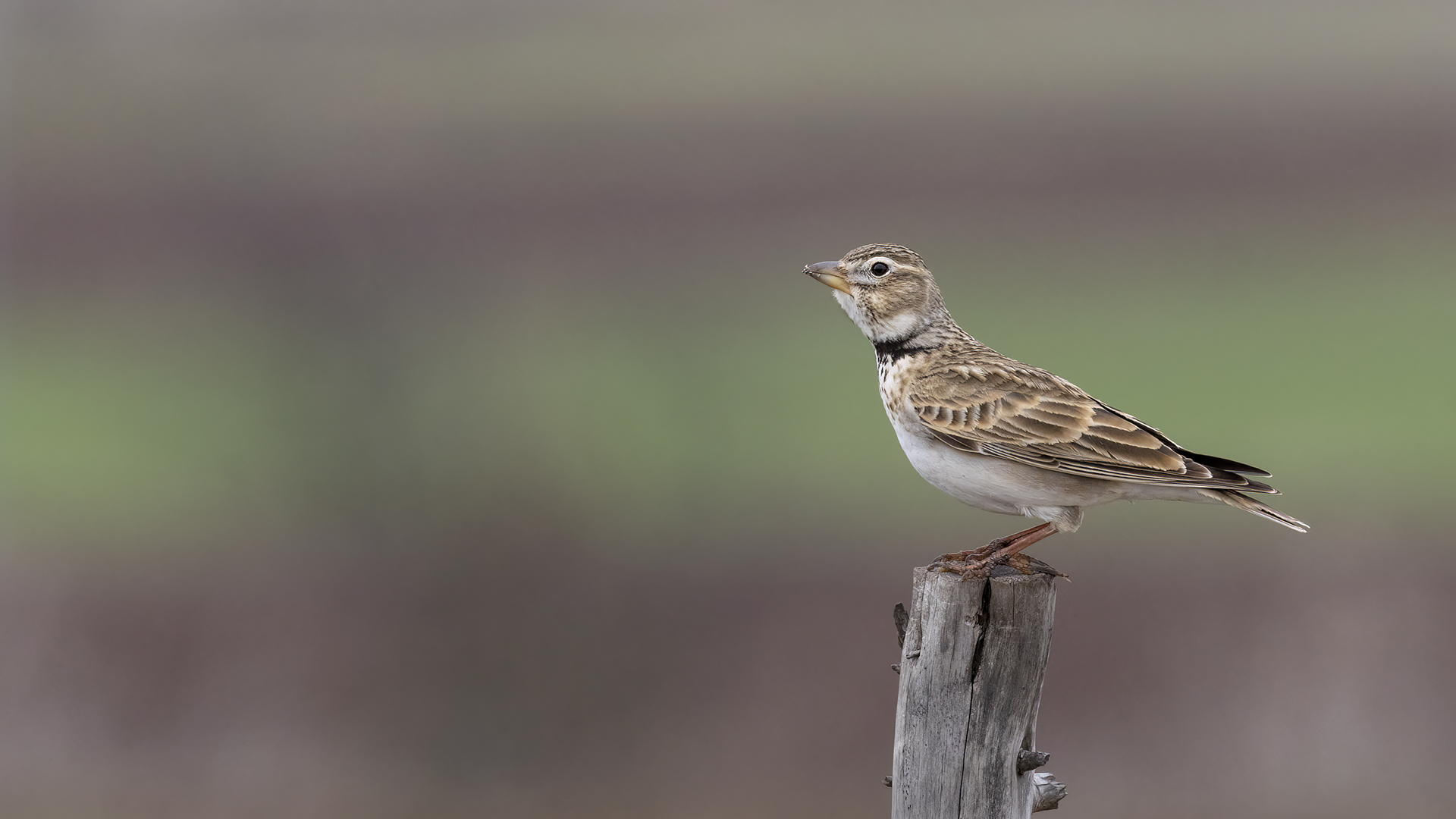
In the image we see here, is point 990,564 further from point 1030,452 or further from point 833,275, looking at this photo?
point 833,275

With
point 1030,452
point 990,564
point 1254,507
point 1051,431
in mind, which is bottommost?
point 990,564

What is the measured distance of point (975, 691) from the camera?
20.0ft

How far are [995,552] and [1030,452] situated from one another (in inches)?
19.7

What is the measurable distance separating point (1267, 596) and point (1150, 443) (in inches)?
418

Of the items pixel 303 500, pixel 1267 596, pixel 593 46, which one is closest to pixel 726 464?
pixel 303 500

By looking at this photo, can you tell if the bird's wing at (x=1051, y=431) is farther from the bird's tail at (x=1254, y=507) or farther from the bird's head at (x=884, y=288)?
the bird's head at (x=884, y=288)

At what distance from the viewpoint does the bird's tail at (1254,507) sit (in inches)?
244

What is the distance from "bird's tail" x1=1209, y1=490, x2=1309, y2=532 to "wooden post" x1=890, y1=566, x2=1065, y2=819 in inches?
36.8

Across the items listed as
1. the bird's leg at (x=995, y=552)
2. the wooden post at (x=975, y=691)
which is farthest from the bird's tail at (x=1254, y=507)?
the wooden post at (x=975, y=691)

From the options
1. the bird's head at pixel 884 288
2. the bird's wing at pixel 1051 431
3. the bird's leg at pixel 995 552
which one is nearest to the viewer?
the bird's leg at pixel 995 552

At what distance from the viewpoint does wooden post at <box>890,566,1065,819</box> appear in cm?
609

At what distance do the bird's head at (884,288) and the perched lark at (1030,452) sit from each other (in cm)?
28

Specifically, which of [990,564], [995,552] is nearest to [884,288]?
[995,552]

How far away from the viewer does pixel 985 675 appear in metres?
6.09
